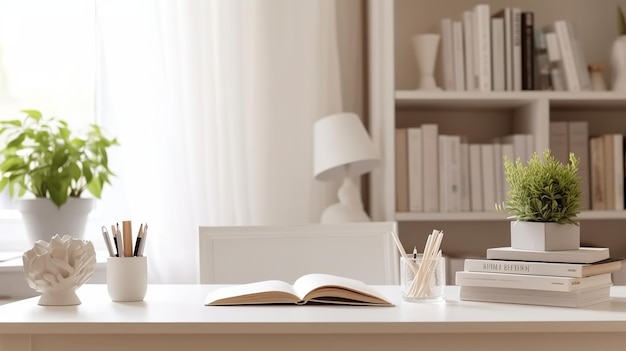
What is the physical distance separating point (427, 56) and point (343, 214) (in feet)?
1.92

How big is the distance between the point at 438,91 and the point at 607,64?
71cm

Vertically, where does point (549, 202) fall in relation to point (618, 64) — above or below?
below

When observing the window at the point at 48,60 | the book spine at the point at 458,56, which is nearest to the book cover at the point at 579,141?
the book spine at the point at 458,56

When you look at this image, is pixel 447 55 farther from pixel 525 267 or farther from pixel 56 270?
pixel 56 270

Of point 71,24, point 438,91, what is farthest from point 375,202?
point 71,24

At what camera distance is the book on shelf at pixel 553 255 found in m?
1.50

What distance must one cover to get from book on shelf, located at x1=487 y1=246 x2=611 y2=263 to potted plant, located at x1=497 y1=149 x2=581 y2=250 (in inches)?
1.0

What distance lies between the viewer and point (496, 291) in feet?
5.05

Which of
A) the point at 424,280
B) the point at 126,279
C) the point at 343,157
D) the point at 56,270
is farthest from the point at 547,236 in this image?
the point at 343,157

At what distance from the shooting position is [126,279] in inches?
61.9

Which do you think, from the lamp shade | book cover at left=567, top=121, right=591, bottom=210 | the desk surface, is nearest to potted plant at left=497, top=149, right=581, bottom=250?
the desk surface

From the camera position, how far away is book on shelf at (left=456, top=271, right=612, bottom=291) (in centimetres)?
146

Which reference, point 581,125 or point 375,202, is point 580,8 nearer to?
point 581,125

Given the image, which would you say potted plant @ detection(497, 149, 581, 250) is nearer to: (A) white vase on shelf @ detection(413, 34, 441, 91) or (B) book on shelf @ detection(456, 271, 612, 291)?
(B) book on shelf @ detection(456, 271, 612, 291)
